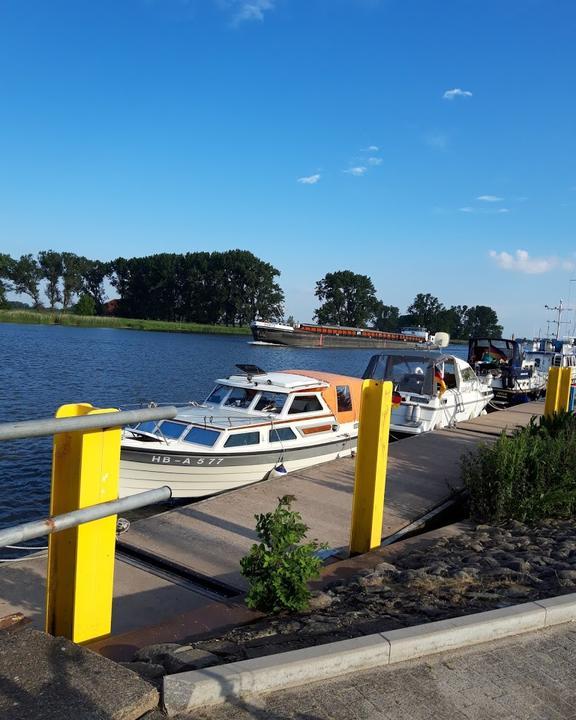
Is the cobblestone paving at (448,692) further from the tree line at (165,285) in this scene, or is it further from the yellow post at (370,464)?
the tree line at (165,285)

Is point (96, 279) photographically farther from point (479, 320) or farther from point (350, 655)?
point (350, 655)

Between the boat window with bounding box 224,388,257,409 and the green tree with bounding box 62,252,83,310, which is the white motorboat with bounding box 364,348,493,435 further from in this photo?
the green tree with bounding box 62,252,83,310

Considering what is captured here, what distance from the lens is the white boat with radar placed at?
16.4m

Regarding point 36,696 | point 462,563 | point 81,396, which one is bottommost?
point 81,396

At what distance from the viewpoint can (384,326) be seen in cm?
16962

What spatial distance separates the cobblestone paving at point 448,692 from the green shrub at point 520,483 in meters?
3.79

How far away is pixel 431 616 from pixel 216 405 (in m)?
10.0

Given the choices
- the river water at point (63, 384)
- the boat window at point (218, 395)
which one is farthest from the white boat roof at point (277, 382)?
the river water at point (63, 384)

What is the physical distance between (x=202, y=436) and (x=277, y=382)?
2.34 meters

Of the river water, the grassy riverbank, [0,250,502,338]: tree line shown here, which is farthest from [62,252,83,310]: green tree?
the river water

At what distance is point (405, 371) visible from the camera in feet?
58.5

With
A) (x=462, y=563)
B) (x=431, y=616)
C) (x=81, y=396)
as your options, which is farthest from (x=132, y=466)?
(x=81, y=396)

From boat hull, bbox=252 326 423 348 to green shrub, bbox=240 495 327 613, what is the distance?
82.3 meters

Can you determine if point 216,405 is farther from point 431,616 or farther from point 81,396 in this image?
point 81,396
